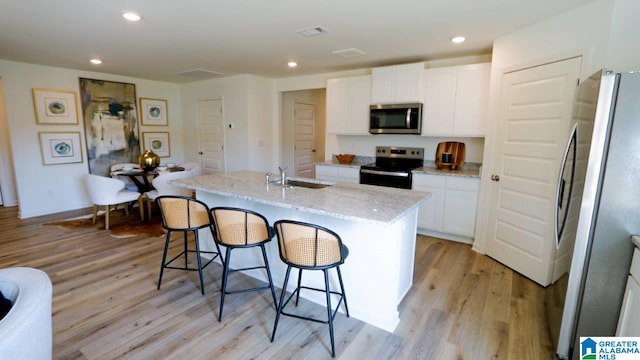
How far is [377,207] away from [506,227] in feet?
6.45

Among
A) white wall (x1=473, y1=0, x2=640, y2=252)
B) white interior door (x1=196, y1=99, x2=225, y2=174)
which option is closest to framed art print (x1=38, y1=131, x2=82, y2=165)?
white interior door (x1=196, y1=99, x2=225, y2=174)

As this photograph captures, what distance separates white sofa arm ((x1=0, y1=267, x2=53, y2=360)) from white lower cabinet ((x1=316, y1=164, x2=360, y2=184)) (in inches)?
141

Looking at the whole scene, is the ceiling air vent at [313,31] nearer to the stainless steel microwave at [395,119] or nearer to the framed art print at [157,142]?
the stainless steel microwave at [395,119]

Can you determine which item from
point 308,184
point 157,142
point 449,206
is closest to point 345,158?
point 449,206

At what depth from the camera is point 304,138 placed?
6820 millimetres

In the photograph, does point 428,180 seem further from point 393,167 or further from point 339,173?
point 339,173

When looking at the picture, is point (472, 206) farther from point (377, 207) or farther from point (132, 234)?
point (132, 234)

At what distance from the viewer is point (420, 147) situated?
454 cm

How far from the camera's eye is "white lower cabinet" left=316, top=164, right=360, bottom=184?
178 inches

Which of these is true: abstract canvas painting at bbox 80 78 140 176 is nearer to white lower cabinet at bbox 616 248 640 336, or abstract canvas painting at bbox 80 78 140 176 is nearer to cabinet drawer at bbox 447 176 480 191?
cabinet drawer at bbox 447 176 480 191

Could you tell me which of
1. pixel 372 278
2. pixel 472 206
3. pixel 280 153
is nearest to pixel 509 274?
pixel 472 206

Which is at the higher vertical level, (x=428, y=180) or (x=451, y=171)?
(x=451, y=171)

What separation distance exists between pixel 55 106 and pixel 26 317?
5144mm

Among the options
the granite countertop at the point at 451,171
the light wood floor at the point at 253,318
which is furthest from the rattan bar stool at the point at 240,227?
the granite countertop at the point at 451,171
